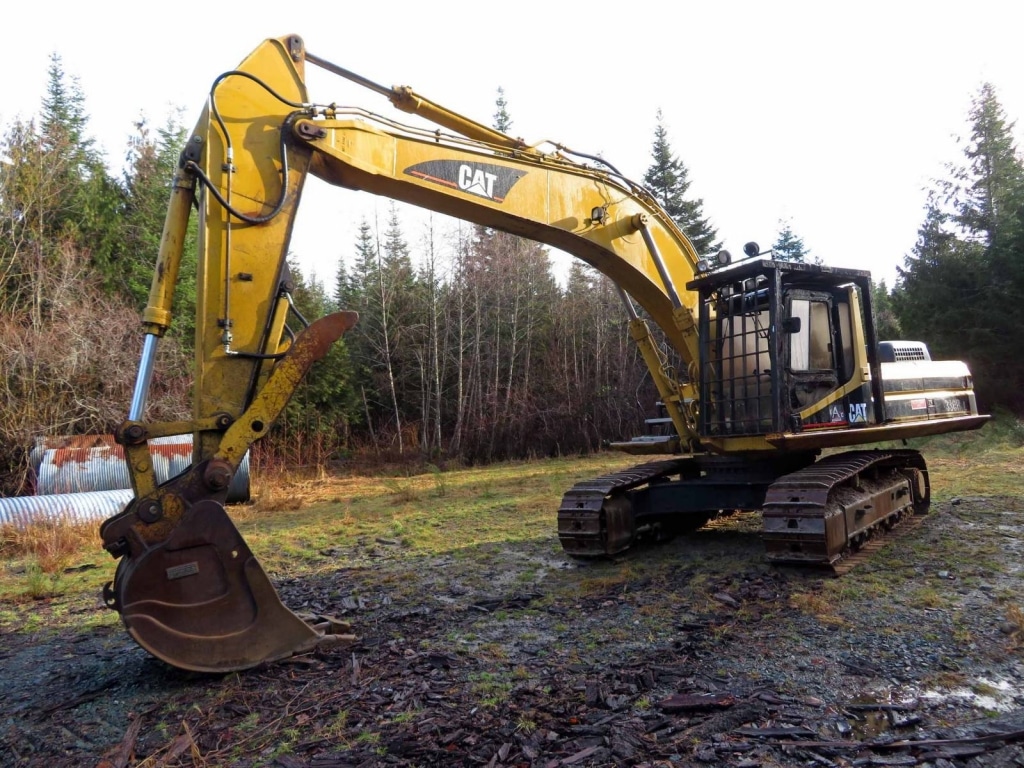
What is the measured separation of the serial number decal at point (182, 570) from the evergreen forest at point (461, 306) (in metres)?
14.3

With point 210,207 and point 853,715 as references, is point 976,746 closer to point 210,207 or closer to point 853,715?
point 853,715

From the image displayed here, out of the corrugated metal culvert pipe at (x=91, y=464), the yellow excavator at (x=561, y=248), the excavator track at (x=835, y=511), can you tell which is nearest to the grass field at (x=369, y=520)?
the corrugated metal culvert pipe at (x=91, y=464)

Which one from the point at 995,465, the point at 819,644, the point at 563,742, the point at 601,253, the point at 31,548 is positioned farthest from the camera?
the point at 995,465

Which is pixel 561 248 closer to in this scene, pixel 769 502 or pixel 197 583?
pixel 769 502

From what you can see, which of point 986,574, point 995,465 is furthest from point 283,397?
point 995,465

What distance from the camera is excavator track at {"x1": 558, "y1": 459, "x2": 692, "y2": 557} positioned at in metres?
6.75

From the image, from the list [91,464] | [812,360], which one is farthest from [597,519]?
[91,464]

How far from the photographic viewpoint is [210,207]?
4.63m

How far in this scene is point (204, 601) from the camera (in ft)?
13.5

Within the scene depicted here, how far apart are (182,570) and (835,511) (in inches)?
195

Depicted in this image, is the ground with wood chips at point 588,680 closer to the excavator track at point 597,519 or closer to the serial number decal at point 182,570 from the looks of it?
the excavator track at point 597,519

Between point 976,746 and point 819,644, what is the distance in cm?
132

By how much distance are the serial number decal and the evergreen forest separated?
46.8 ft

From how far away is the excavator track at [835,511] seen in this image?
5652mm
